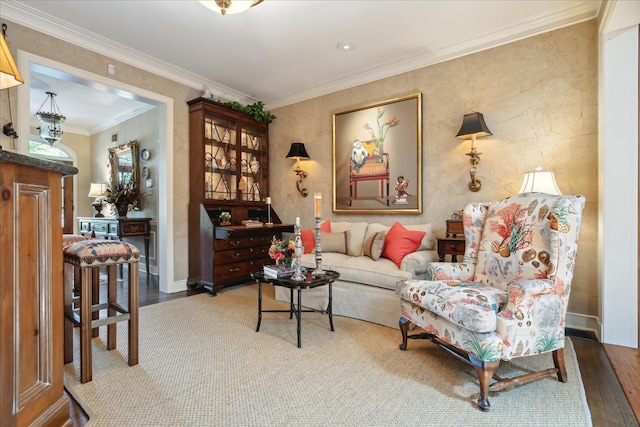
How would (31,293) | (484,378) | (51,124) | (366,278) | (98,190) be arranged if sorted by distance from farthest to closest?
(98,190), (51,124), (366,278), (484,378), (31,293)

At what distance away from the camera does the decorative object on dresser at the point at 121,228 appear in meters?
4.54

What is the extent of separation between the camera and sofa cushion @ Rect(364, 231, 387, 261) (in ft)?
10.4

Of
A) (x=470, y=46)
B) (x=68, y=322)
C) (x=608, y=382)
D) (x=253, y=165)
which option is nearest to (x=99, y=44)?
(x=253, y=165)

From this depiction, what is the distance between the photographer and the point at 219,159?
14.0 ft

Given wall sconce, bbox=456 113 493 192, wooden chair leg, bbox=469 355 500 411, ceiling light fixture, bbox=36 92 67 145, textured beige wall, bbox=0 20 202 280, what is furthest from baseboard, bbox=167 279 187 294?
wall sconce, bbox=456 113 493 192

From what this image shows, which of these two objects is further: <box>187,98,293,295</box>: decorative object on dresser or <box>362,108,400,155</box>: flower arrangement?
<box>187,98,293,295</box>: decorative object on dresser

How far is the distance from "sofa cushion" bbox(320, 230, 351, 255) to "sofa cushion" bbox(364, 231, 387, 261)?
0.81 feet

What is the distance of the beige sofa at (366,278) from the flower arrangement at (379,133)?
3.32ft

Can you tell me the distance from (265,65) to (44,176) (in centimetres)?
298

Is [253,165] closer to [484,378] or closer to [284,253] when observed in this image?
[284,253]

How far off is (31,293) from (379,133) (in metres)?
3.43

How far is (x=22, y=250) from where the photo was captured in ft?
3.84

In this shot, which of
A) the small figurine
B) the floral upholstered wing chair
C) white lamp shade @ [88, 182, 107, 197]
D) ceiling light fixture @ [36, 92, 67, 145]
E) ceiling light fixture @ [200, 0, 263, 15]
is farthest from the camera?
white lamp shade @ [88, 182, 107, 197]

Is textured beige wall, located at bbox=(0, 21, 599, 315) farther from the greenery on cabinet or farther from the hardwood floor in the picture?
the greenery on cabinet
